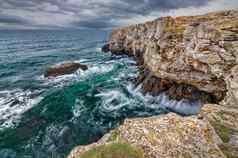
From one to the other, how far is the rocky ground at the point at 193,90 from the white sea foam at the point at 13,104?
20.9 meters

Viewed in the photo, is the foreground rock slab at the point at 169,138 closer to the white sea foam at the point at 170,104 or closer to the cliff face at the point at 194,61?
the cliff face at the point at 194,61

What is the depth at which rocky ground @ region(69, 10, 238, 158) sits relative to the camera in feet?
44.0

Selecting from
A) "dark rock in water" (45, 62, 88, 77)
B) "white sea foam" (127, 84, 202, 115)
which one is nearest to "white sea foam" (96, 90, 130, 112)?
"white sea foam" (127, 84, 202, 115)

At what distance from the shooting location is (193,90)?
132ft

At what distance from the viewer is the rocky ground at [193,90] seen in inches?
528

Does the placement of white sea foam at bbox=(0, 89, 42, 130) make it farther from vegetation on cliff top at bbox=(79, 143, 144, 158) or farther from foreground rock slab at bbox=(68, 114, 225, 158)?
vegetation on cliff top at bbox=(79, 143, 144, 158)

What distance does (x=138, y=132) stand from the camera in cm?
1384

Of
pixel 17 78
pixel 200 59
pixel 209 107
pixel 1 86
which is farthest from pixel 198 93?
pixel 17 78

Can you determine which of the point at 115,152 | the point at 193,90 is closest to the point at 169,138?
the point at 115,152

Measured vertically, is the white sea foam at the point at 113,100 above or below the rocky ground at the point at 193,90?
below

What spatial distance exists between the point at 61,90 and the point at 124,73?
19.7m

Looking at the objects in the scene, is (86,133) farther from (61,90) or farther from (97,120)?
(61,90)

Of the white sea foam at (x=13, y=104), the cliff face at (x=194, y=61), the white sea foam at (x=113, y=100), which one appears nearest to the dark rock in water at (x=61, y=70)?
the white sea foam at (x=13, y=104)

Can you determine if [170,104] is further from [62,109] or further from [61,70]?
[61,70]
